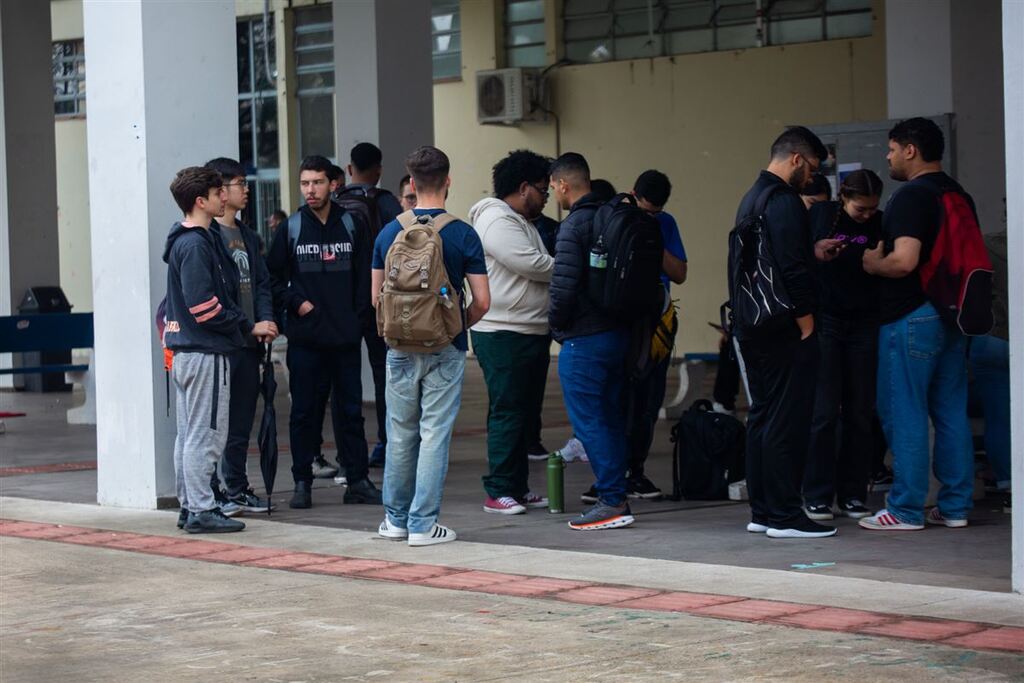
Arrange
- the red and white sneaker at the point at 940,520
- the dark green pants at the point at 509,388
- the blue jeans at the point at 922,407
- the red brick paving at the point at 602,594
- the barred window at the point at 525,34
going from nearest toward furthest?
the red brick paving at the point at 602,594 < the blue jeans at the point at 922,407 < the red and white sneaker at the point at 940,520 < the dark green pants at the point at 509,388 < the barred window at the point at 525,34

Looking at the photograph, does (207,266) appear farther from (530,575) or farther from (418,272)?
(530,575)

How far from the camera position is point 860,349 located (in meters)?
8.84

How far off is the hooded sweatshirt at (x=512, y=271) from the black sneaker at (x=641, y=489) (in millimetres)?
1276

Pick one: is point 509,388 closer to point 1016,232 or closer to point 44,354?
point 1016,232

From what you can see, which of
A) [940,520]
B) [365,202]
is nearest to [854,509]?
[940,520]

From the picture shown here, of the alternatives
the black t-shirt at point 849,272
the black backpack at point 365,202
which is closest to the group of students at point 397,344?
the black backpack at point 365,202

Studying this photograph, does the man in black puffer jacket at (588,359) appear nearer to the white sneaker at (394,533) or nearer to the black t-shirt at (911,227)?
the white sneaker at (394,533)

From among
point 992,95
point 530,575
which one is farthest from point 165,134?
point 992,95

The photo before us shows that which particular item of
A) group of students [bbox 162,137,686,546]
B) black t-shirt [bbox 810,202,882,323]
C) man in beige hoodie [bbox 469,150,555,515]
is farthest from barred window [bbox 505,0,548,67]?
black t-shirt [bbox 810,202,882,323]

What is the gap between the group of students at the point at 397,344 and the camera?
27.6 feet

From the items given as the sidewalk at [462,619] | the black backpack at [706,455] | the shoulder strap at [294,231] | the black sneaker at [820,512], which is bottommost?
the sidewalk at [462,619]

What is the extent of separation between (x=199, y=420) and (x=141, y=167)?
5.58 feet

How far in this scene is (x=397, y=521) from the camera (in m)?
8.62

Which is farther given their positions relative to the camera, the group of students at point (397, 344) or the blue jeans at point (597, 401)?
the blue jeans at point (597, 401)
